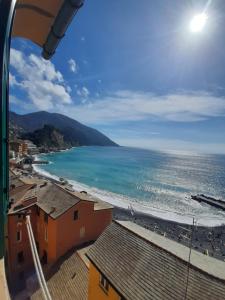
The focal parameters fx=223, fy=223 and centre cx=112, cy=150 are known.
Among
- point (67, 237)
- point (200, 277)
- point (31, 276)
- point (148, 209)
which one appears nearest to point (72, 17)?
point (200, 277)

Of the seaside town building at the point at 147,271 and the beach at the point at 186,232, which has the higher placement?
the seaside town building at the point at 147,271

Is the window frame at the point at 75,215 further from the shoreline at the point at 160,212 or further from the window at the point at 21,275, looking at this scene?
the shoreline at the point at 160,212

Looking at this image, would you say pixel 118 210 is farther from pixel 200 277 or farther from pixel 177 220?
pixel 200 277

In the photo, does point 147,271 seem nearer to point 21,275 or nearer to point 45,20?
point 45,20

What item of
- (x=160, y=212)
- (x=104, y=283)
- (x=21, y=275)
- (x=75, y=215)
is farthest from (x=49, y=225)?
(x=160, y=212)

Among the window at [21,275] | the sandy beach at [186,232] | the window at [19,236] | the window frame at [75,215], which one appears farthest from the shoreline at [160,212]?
the window at [19,236]
